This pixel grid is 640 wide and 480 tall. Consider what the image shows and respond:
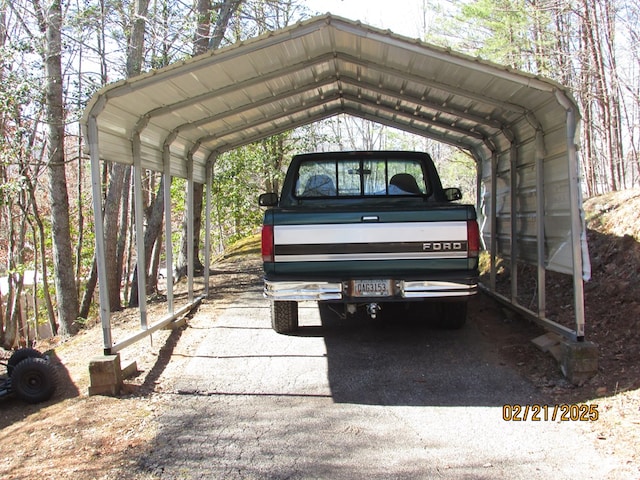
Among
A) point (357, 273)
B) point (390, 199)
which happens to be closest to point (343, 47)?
point (390, 199)

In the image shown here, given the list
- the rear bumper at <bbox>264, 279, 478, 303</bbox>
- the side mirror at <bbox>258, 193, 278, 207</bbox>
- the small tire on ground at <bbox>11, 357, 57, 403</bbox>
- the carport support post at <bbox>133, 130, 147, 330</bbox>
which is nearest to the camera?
the small tire on ground at <bbox>11, 357, 57, 403</bbox>

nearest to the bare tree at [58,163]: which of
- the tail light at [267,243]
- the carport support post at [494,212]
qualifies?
the tail light at [267,243]

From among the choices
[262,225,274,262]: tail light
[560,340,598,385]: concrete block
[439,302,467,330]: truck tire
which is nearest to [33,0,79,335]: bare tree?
[262,225,274,262]: tail light

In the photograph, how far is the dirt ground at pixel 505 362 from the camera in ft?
12.2

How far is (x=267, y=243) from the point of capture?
5.25 m

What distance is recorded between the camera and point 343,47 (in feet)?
19.1

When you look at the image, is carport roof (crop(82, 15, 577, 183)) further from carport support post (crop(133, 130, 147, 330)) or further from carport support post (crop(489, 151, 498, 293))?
carport support post (crop(489, 151, 498, 293))

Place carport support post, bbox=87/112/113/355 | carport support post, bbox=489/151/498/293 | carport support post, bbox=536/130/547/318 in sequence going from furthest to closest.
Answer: carport support post, bbox=489/151/498/293
carport support post, bbox=536/130/547/318
carport support post, bbox=87/112/113/355

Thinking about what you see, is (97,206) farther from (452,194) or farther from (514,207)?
(514,207)

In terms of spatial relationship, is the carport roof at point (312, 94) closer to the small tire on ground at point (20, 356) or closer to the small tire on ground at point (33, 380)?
the small tire on ground at point (33, 380)

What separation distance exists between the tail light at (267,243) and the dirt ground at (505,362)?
1.58 metres
